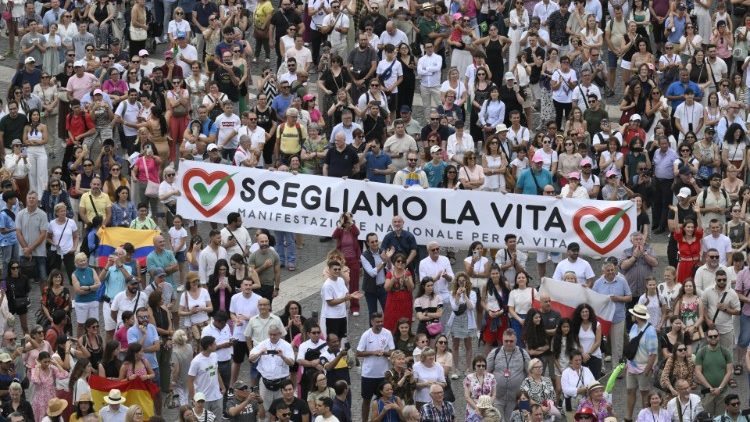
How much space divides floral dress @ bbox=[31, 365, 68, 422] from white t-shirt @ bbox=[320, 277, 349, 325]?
3653mm

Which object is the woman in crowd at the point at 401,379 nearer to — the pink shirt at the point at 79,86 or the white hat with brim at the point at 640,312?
the white hat with brim at the point at 640,312

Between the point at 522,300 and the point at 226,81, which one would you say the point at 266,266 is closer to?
the point at 522,300

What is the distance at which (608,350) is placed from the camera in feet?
92.3

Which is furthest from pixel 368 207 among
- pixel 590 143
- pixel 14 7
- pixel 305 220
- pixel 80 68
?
pixel 14 7

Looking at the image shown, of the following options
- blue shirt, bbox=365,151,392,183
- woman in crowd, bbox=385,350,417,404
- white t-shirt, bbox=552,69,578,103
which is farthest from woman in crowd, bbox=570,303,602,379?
white t-shirt, bbox=552,69,578,103

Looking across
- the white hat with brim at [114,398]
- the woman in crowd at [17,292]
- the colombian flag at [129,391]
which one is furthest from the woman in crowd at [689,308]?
the woman in crowd at [17,292]

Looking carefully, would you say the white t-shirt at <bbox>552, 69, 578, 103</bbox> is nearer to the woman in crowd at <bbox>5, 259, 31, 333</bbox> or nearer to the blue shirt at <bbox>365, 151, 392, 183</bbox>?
the blue shirt at <bbox>365, 151, 392, 183</bbox>

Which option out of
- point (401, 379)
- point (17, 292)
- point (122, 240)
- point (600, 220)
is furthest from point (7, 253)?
point (600, 220)

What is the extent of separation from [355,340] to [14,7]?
12.7 meters

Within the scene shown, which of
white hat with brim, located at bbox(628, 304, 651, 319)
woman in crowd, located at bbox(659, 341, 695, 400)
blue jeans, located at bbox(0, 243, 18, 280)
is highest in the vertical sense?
blue jeans, located at bbox(0, 243, 18, 280)

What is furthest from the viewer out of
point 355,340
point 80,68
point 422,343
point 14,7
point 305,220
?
point 14,7

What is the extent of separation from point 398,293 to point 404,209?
2540 mm

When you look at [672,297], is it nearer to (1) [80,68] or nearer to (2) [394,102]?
(2) [394,102]

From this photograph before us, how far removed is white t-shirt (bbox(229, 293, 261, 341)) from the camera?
27641 millimetres
